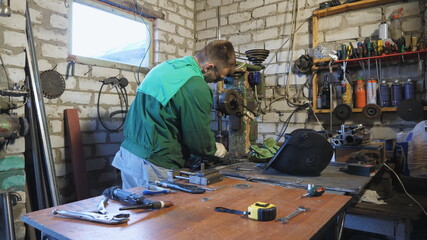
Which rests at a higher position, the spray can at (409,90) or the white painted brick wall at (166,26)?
the white painted brick wall at (166,26)

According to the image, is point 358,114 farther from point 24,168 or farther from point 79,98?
point 24,168

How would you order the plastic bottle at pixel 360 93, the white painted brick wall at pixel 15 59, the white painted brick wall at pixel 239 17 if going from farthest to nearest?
1. the white painted brick wall at pixel 239 17
2. the plastic bottle at pixel 360 93
3. the white painted brick wall at pixel 15 59

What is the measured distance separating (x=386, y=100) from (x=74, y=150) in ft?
9.25

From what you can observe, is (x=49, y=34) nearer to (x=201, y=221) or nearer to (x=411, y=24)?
(x=201, y=221)

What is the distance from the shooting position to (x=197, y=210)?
1.04 metres

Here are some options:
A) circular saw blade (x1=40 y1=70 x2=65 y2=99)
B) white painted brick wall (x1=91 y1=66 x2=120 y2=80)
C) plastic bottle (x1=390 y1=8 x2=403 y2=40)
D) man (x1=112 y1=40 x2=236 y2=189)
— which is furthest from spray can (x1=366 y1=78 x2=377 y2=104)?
circular saw blade (x1=40 y1=70 x2=65 y2=99)

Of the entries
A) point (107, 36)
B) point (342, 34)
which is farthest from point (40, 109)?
point (342, 34)

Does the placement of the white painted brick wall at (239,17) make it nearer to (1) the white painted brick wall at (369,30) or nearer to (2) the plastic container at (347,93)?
(1) the white painted brick wall at (369,30)

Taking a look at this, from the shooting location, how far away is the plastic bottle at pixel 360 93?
2914 mm

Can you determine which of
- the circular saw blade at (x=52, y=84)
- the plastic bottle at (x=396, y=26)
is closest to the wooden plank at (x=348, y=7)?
the plastic bottle at (x=396, y=26)

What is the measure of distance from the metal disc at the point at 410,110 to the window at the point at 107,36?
2.62 m

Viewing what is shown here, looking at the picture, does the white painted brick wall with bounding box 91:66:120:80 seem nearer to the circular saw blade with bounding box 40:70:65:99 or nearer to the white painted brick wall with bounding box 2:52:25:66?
the circular saw blade with bounding box 40:70:65:99

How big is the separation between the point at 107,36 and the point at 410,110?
2939mm

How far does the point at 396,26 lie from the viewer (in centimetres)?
286
